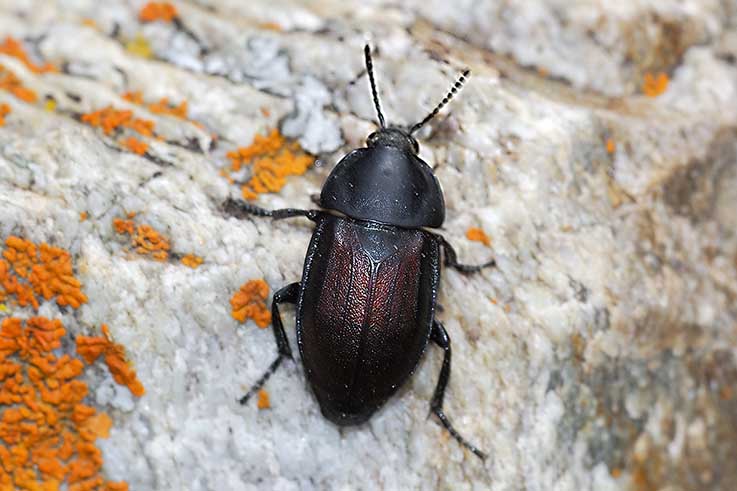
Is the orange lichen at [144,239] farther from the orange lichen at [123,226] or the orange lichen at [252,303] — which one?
→ the orange lichen at [252,303]

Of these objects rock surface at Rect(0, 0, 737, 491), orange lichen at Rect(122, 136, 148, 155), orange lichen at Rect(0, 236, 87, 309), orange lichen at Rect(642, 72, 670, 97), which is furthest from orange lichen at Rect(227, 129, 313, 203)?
orange lichen at Rect(642, 72, 670, 97)

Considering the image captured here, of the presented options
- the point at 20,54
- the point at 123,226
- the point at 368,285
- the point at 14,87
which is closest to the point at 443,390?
the point at 368,285

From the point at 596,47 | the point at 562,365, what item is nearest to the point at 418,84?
the point at 596,47

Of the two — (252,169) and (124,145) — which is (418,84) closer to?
(252,169)

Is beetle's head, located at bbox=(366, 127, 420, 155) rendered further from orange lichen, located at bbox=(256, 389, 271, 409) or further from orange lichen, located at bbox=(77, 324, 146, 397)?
orange lichen, located at bbox=(77, 324, 146, 397)

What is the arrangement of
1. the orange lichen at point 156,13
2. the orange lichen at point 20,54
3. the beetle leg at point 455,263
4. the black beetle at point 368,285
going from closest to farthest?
the black beetle at point 368,285
the beetle leg at point 455,263
the orange lichen at point 20,54
the orange lichen at point 156,13

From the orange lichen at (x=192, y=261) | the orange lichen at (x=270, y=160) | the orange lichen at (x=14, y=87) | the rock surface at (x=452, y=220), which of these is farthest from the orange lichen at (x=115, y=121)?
the orange lichen at (x=192, y=261)
